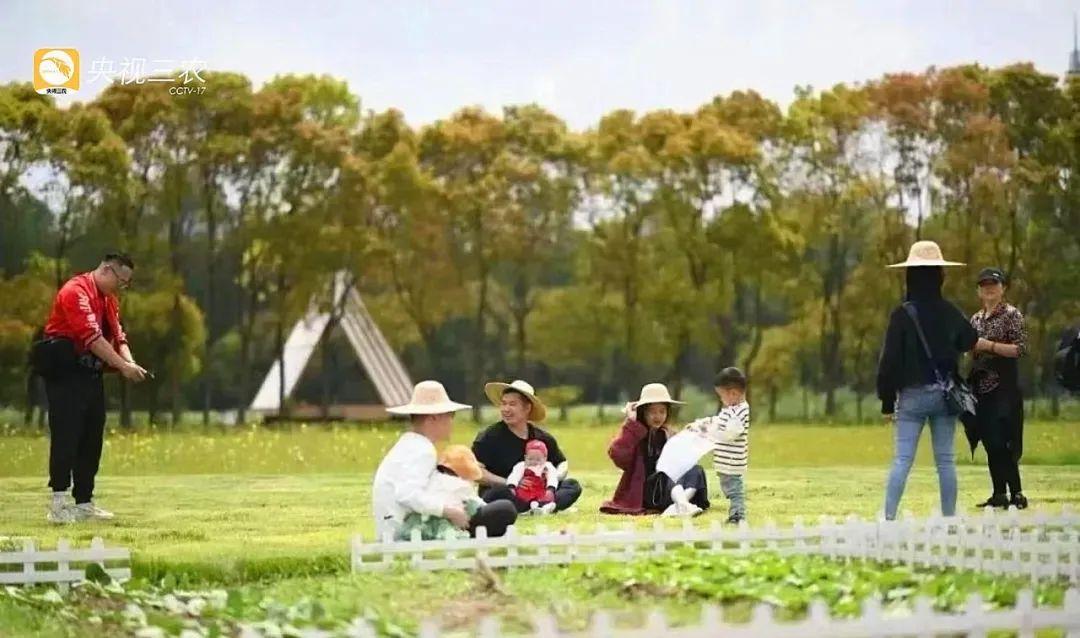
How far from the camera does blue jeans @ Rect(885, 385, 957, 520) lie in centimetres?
672

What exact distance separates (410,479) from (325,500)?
123 inches

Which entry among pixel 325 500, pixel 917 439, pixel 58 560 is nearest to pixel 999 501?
pixel 917 439

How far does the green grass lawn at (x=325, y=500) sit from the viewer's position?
5.25 m

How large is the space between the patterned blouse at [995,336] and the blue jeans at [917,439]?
0.98m

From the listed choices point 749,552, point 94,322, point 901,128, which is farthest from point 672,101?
point 749,552

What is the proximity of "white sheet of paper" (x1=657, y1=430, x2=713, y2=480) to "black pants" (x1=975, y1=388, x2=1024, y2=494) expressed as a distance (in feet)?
4.27

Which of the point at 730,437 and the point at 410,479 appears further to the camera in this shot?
the point at 730,437

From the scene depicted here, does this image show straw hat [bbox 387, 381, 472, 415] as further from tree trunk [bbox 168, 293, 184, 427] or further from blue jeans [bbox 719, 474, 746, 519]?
tree trunk [bbox 168, 293, 184, 427]

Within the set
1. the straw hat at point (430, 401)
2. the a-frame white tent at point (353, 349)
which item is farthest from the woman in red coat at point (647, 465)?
the a-frame white tent at point (353, 349)

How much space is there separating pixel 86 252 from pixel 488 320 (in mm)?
2869

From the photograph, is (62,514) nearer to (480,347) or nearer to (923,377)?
(923,377)

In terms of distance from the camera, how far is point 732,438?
7238 mm

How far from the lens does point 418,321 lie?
39.9ft

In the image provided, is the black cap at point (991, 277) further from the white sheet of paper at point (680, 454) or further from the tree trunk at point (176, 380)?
the tree trunk at point (176, 380)
